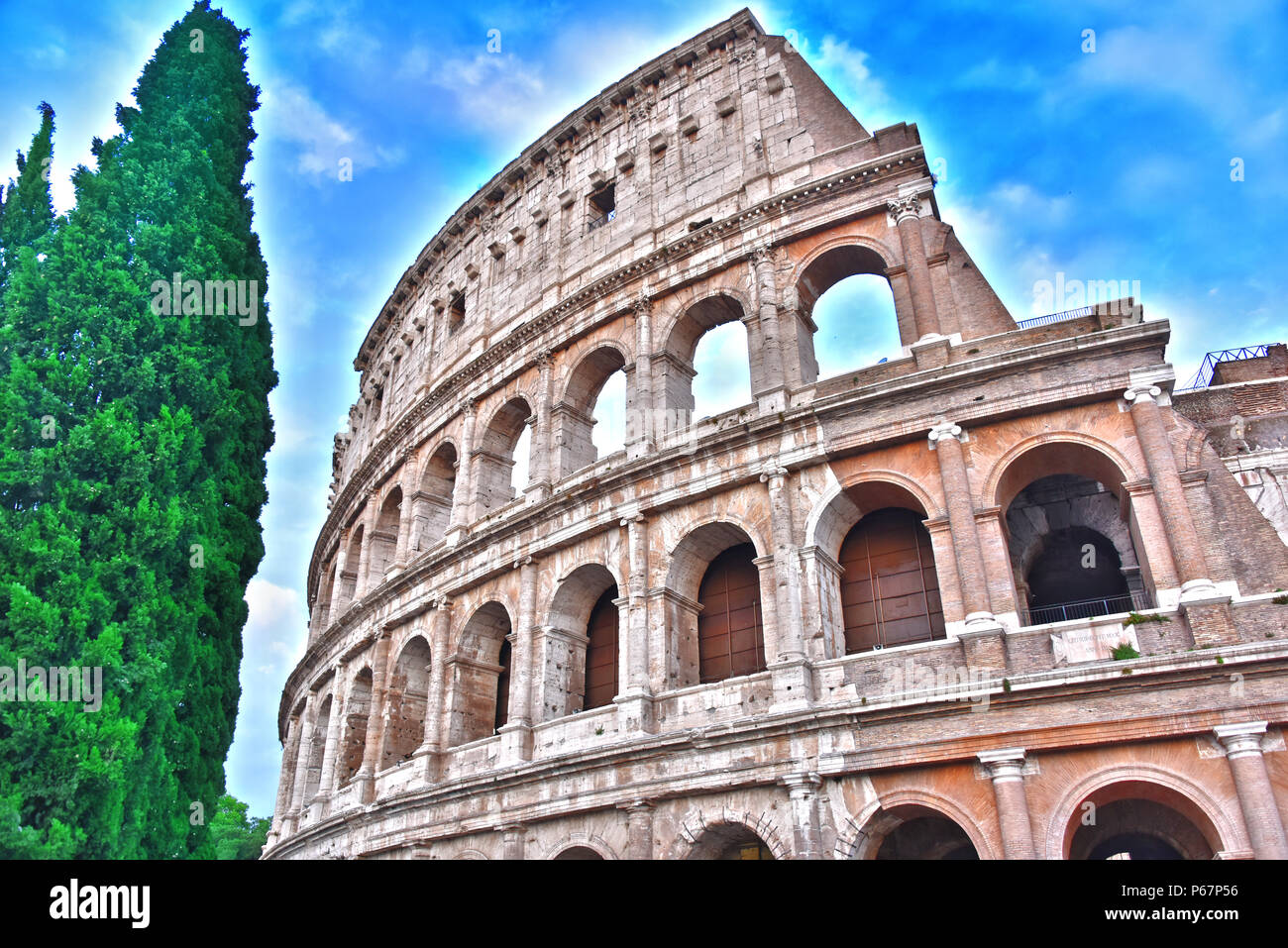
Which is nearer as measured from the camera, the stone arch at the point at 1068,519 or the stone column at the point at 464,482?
the stone arch at the point at 1068,519

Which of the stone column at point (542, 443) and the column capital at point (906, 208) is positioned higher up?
the column capital at point (906, 208)

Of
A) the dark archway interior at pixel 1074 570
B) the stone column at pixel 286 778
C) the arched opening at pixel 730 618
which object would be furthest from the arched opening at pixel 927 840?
the stone column at pixel 286 778

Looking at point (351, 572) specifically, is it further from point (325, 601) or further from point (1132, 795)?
point (1132, 795)

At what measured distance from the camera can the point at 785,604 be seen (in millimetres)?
12797

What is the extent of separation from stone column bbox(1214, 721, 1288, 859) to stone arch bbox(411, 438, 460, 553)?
47.6ft

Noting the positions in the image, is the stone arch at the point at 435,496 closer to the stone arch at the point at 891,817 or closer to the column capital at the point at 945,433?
the column capital at the point at 945,433

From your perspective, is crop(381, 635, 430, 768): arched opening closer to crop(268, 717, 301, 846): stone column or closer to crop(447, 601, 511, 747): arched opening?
crop(447, 601, 511, 747): arched opening

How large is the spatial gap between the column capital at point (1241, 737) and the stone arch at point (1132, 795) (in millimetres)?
535

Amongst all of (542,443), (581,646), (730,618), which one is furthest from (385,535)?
(730,618)

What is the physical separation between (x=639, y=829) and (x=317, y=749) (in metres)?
12.0

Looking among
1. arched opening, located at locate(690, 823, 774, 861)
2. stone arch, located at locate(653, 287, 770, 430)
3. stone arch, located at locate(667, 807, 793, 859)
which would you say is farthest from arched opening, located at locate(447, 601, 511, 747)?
arched opening, located at locate(690, 823, 774, 861)

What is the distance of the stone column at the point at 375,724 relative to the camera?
1731 cm

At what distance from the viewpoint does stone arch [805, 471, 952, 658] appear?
12766 mm
